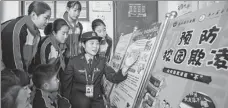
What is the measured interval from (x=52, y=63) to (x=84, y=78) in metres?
0.38

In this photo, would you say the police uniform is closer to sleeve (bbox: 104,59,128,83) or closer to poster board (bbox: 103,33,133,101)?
sleeve (bbox: 104,59,128,83)

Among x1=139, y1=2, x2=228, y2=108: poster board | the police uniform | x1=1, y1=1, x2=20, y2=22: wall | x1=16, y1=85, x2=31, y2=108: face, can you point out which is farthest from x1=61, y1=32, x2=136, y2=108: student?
x1=1, y1=1, x2=20, y2=22: wall

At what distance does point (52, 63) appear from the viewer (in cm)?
204

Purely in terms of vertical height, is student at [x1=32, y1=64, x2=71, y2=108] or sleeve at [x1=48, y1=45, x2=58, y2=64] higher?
sleeve at [x1=48, y1=45, x2=58, y2=64]

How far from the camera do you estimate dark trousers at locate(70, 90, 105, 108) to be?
77.3 inches

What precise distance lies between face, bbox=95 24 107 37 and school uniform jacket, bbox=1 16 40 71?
619mm

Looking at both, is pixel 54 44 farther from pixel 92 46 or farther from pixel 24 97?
pixel 24 97

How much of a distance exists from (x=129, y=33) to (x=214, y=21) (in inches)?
51.5

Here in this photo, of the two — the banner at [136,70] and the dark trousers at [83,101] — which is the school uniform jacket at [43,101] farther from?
the banner at [136,70]

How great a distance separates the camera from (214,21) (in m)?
1.12

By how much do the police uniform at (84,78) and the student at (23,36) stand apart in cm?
40

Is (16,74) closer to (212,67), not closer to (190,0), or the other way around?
(212,67)

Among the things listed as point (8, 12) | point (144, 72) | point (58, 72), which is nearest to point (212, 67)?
point (144, 72)

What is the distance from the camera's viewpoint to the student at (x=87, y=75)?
1.95 metres
